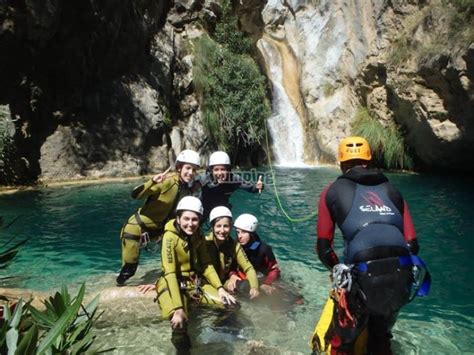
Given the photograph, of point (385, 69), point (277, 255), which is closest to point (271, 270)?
point (277, 255)

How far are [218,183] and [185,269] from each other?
1.91 meters

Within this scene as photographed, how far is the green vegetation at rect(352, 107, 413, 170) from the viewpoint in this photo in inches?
885

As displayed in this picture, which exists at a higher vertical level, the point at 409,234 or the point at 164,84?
the point at 164,84

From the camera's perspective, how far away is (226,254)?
6199mm

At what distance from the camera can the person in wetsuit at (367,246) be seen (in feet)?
11.9

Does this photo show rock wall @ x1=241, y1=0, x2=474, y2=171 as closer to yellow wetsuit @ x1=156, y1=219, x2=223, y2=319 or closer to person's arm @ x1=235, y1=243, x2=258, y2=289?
person's arm @ x1=235, y1=243, x2=258, y2=289

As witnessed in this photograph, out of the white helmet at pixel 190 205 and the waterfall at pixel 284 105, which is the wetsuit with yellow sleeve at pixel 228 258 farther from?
the waterfall at pixel 284 105

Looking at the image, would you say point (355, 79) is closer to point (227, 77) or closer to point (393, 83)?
point (393, 83)

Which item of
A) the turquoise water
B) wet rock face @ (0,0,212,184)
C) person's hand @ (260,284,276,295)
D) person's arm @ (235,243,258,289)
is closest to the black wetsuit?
the turquoise water

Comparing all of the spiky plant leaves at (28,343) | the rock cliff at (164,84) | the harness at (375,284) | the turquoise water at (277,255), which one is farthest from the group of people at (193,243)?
the rock cliff at (164,84)

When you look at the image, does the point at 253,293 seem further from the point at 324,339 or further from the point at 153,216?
the point at 153,216

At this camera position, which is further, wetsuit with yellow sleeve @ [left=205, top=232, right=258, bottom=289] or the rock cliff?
the rock cliff

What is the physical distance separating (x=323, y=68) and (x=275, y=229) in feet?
69.8

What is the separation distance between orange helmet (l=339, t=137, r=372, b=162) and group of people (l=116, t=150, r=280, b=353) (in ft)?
6.15
